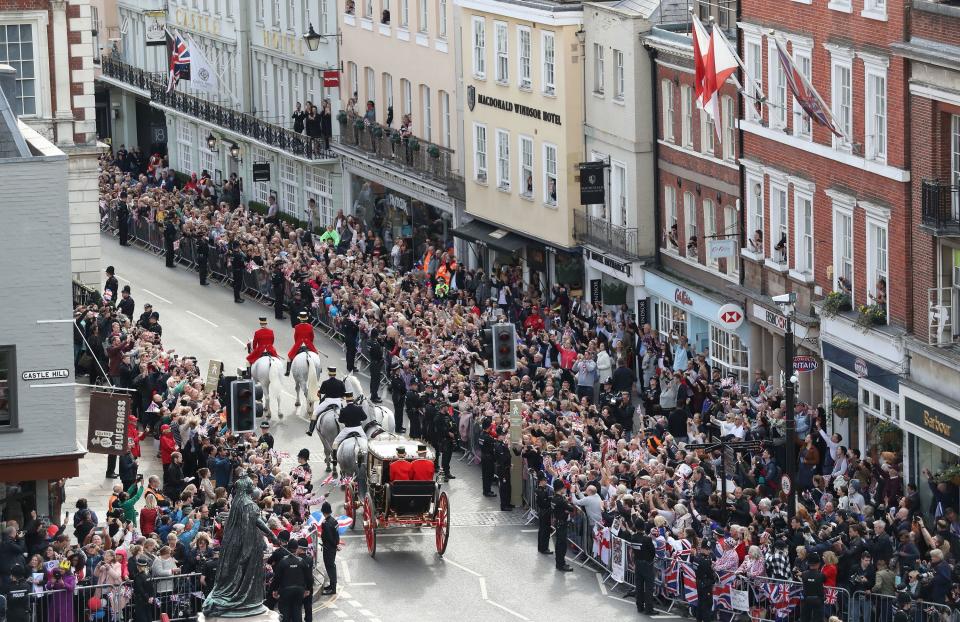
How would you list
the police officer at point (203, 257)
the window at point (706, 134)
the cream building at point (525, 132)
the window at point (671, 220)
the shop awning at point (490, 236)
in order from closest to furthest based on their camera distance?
the window at point (706, 134) → the window at point (671, 220) → the cream building at point (525, 132) → the shop awning at point (490, 236) → the police officer at point (203, 257)

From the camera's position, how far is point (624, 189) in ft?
202

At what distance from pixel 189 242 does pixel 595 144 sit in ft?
49.1

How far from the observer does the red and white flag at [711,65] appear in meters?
48.8

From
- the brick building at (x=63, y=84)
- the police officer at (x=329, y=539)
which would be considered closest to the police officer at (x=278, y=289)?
the brick building at (x=63, y=84)

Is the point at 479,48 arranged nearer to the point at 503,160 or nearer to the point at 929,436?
the point at 503,160

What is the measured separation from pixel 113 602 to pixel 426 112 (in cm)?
3796

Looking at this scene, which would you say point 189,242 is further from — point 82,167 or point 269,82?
point 269,82

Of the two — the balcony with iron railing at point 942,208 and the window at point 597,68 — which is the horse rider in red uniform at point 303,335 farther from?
the balcony with iron railing at point 942,208

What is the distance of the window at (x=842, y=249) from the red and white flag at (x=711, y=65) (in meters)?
3.15

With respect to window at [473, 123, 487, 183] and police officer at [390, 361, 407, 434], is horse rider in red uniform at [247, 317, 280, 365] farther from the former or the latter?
window at [473, 123, 487, 183]

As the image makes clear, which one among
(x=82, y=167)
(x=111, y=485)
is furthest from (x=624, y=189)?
(x=111, y=485)

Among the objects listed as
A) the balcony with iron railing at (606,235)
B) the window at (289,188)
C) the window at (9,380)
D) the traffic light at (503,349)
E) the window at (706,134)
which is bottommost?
the window at (289,188)

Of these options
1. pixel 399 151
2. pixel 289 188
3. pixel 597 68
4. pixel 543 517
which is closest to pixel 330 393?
pixel 543 517

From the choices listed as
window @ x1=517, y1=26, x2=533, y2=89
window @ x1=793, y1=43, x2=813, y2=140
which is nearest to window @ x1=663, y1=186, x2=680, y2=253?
window @ x1=517, y1=26, x2=533, y2=89
